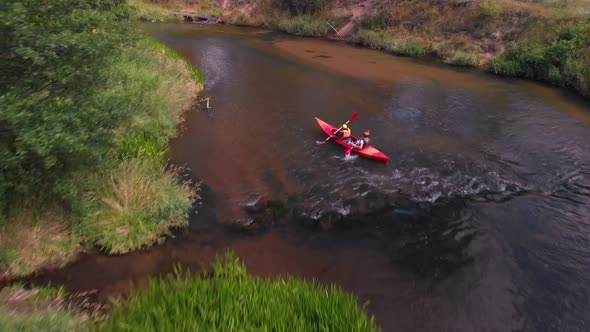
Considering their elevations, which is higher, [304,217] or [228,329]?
[228,329]

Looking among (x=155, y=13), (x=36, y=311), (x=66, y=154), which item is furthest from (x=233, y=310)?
(x=155, y=13)

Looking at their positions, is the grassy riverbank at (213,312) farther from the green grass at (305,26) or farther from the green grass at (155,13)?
the green grass at (155,13)

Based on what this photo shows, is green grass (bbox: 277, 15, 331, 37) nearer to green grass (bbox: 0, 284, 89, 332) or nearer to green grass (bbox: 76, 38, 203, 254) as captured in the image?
green grass (bbox: 76, 38, 203, 254)

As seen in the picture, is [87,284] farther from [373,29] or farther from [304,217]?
[373,29]

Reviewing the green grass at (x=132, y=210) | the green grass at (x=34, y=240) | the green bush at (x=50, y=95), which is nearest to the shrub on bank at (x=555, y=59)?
the green grass at (x=132, y=210)

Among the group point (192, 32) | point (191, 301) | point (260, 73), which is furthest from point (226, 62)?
point (191, 301)

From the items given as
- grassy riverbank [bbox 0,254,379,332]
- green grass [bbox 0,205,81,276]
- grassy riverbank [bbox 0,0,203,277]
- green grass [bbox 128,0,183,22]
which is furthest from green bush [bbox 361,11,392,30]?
grassy riverbank [bbox 0,254,379,332]

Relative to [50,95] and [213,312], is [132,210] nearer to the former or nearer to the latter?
[50,95]
